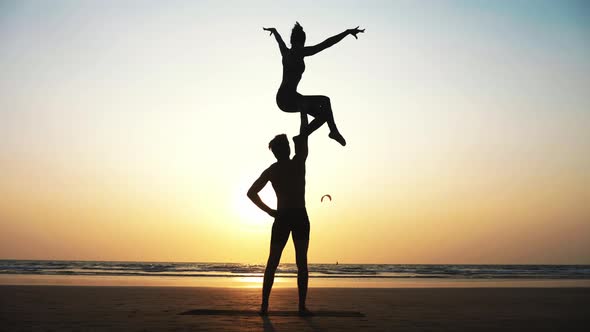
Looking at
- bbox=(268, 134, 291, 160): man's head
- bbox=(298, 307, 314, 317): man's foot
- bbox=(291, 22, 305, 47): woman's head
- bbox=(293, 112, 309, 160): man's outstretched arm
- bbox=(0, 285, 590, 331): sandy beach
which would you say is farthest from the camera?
bbox=(291, 22, 305, 47): woman's head

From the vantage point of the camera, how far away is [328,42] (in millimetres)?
7703

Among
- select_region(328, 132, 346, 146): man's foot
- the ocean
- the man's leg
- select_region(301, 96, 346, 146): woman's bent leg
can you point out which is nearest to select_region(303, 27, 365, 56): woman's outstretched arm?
select_region(301, 96, 346, 146): woman's bent leg

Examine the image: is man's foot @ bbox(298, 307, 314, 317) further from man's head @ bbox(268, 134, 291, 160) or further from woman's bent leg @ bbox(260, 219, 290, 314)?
man's head @ bbox(268, 134, 291, 160)

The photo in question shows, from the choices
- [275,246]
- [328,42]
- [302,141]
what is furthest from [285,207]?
[328,42]

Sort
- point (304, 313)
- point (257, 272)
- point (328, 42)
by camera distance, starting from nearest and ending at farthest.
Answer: point (304, 313)
point (328, 42)
point (257, 272)

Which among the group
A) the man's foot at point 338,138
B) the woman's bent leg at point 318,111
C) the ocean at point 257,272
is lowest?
the ocean at point 257,272

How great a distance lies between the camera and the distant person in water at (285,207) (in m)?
7.46

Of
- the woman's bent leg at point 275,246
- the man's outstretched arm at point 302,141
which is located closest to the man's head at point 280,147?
A: the man's outstretched arm at point 302,141

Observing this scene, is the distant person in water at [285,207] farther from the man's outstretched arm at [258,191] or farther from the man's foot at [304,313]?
the man's foot at [304,313]

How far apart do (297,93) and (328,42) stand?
0.78m

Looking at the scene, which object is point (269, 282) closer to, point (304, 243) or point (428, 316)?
point (304, 243)

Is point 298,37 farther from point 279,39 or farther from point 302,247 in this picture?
point 302,247

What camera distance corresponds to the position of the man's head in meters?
7.55

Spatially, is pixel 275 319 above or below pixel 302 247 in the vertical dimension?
below
